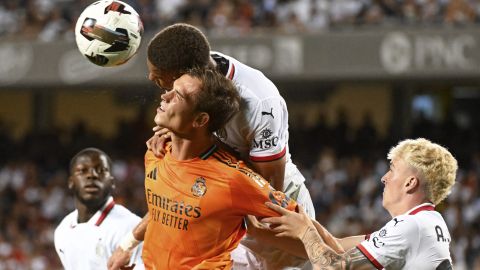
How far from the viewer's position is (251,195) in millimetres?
4523

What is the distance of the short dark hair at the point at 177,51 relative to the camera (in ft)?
14.8

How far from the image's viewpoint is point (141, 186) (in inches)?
637

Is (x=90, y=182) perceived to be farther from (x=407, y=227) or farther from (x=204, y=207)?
(x=407, y=227)

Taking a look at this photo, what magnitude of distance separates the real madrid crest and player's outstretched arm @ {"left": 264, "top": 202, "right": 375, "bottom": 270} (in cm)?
33

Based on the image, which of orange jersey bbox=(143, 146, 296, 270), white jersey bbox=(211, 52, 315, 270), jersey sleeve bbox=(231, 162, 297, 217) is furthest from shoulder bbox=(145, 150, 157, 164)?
jersey sleeve bbox=(231, 162, 297, 217)

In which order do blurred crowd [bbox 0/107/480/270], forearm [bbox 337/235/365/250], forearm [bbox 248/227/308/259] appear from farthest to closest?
blurred crowd [bbox 0/107/480/270], forearm [bbox 337/235/365/250], forearm [bbox 248/227/308/259]

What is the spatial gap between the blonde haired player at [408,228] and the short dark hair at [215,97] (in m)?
0.51

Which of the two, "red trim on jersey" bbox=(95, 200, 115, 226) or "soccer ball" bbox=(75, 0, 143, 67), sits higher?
"soccer ball" bbox=(75, 0, 143, 67)

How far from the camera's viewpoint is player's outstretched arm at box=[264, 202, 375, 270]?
4.53 metres

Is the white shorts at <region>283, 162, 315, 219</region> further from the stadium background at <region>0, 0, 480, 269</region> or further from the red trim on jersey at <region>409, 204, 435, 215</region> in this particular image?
the stadium background at <region>0, 0, 480, 269</region>

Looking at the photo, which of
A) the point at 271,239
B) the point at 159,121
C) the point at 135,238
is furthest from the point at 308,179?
the point at 159,121

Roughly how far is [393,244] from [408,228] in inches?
4.3

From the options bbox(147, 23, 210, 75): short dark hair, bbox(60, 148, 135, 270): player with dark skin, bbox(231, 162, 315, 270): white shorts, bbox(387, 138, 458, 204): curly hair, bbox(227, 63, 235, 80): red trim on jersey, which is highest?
bbox(147, 23, 210, 75): short dark hair

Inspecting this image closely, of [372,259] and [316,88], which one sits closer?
[372,259]
